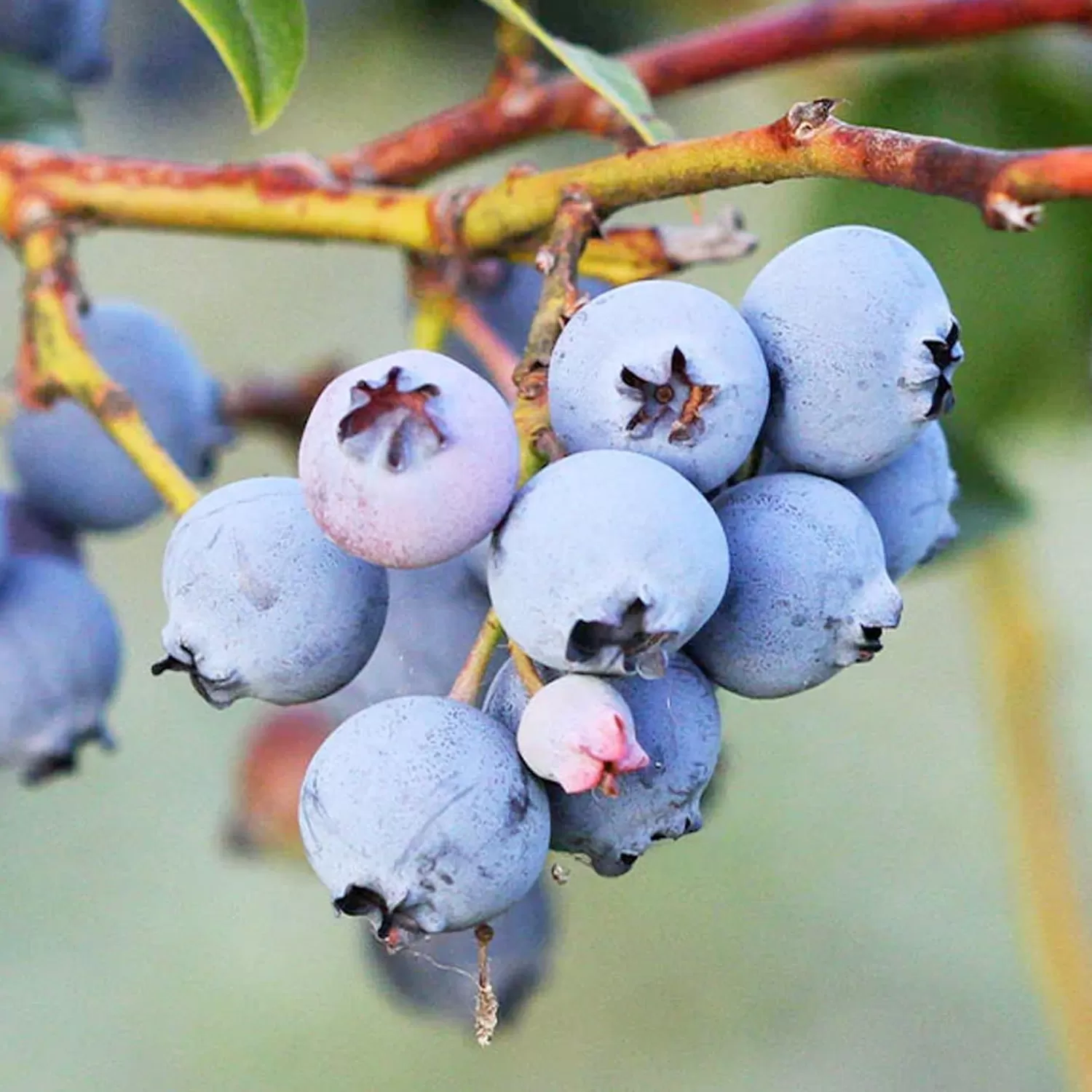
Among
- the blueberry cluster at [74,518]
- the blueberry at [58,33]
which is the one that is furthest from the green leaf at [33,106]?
the blueberry cluster at [74,518]

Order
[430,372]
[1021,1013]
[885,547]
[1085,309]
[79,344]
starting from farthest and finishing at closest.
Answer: [1021,1013]
[1085,309]
[79,344]
[885,547]
[430,372]

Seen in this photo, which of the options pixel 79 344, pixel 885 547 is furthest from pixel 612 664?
pixel 79 344

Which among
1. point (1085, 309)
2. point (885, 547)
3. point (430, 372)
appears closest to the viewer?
point (430, 372)

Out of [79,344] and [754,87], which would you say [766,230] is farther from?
[79,344]

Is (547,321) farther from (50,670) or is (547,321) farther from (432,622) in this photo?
(50,670)

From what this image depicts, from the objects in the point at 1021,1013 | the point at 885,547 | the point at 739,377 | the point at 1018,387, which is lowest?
the point at 1021,1013

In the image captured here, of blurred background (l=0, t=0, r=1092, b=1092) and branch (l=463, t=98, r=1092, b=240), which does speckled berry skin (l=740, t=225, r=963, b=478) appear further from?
blurred background (l=0, t=0, r=1092, b=1092)

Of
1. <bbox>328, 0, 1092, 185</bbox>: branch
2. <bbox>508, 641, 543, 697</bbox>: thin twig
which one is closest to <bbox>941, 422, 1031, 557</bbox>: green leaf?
<bbox>328, 0, 1092, 185</bbox>: branch

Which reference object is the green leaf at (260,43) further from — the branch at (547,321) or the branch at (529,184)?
the branch at (547,321)
